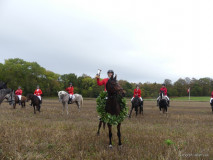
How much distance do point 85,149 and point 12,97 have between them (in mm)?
3509

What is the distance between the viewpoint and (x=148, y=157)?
578 centimetres

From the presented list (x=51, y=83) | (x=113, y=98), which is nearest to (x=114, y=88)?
(x=113, y=98)

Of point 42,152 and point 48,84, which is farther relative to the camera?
point 48,84

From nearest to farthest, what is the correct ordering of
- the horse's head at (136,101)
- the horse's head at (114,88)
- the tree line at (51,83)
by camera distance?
the horse's head at (114,88) → the horse's head at (136,101) → the tree line at (51,83)

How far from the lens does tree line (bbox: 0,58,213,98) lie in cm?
7175

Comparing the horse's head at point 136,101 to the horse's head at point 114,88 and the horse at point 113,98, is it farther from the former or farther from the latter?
the horse's head at point 114,88

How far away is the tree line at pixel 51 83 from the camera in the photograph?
71.8 meters

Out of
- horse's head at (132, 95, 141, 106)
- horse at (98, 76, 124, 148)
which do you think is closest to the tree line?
horse's head at (132, 95, 141, 106)

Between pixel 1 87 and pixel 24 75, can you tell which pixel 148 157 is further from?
pixel 24 75

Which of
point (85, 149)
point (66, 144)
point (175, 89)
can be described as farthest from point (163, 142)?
point (175, 89)

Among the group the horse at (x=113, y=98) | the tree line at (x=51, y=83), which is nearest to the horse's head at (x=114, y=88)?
the horse at (x=113, y=98)

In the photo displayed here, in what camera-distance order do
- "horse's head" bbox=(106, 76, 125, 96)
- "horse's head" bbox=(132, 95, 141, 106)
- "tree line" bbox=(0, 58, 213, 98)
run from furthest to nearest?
"tree line" bbox=(0, 58, 213, 98)
"horse's head" bbox=(132, 95, 141, 106)
"horse's head" bbox=(106, 76, 125, 96)

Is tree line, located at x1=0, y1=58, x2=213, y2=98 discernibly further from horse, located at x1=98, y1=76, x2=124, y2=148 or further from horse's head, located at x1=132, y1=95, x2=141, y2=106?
horse, located at x1=98, y1=76, x2=124, y2=148

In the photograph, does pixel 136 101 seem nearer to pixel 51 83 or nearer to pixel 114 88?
pixel 114 88
